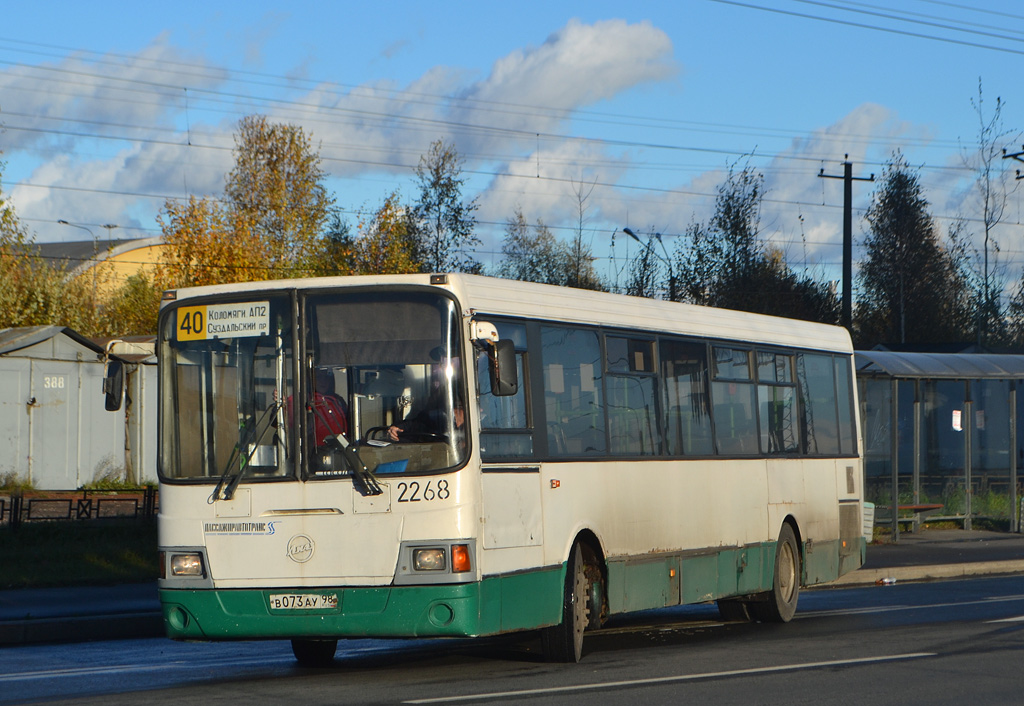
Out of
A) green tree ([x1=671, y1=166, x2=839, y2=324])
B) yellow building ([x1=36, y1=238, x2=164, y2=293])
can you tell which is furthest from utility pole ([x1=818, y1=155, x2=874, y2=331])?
yellow building ([x1=36, y1=238, x2=164, y2=293])

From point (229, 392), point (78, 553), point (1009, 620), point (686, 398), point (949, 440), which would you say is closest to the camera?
point (229, 392)

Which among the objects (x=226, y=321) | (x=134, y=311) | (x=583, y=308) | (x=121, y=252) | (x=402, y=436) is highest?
(x=121, y=252)

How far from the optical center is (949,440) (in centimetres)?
2636

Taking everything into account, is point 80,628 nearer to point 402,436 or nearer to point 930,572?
point 402,436

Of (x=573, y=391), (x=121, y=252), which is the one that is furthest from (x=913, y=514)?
(x=121, y=252)

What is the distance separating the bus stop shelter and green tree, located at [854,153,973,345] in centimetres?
3094

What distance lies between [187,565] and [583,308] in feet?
11.7

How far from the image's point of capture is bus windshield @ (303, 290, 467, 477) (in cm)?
877

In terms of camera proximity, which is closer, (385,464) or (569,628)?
(385,464)

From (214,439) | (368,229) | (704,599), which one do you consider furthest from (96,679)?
(368,229)

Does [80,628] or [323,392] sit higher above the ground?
[323,392]

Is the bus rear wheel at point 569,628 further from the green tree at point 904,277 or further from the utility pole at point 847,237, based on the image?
the green tree at point 904,277

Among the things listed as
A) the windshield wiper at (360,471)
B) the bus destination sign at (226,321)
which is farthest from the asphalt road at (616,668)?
the bus destination sign at (226,321)

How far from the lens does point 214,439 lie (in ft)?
29.9
